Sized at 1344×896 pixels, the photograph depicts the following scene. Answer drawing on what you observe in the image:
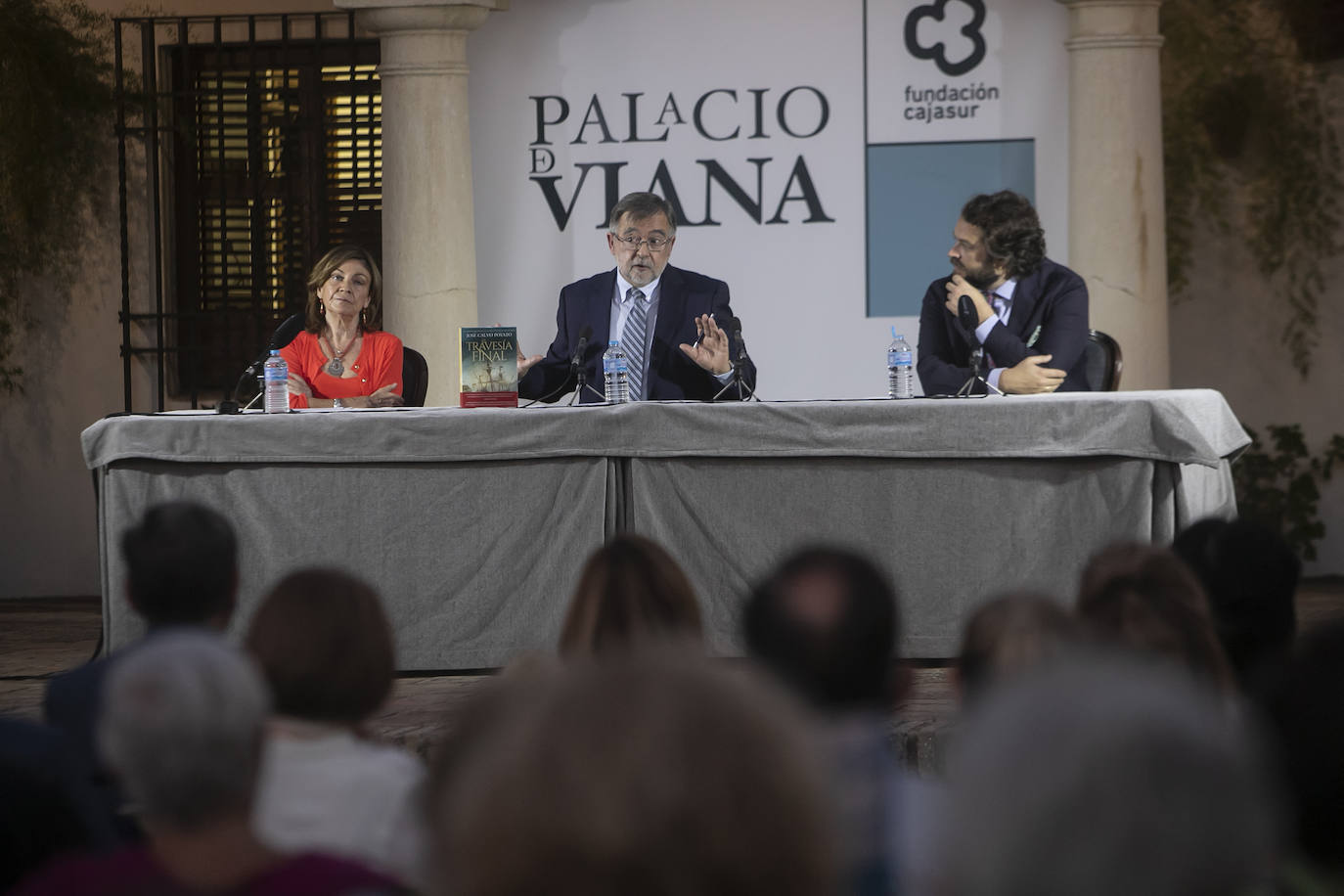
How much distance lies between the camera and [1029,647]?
1.63 m

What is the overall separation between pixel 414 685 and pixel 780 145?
2881 mm

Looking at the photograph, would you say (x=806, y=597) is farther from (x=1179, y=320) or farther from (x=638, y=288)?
(x=1179, y=320)

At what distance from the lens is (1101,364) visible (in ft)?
16.8

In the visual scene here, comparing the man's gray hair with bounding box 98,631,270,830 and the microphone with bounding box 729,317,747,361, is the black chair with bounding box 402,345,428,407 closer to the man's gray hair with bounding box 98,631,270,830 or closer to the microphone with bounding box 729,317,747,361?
the microphone with bounding box 729,317,747,361

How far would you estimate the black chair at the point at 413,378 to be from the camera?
16.9 feet

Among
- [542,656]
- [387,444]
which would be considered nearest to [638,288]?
[387,444]

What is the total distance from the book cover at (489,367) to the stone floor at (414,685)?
81cm

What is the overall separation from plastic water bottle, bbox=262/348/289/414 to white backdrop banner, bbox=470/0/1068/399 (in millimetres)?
2049

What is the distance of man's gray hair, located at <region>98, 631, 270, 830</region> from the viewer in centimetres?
126

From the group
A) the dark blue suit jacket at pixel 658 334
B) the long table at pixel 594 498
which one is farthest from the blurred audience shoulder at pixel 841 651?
the dark blue suit jacket at pixel 658 334

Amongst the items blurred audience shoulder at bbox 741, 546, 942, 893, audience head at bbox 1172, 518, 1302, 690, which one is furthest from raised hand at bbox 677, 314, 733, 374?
blurred audience shoulder at bbox 741, 546, 942, 893

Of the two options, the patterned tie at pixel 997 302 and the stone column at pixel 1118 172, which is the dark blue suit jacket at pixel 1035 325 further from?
the stone column at pixel 1118 172

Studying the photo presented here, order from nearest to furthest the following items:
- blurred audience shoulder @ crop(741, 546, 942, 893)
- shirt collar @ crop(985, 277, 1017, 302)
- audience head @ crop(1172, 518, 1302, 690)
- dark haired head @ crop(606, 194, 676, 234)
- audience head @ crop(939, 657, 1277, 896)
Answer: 1. audience head @ crop(939, 657, 1277, 896)
2. blurred audience shoulder @ crop(741, 546, 942, 893)
3. audience head @ crop(1172, 518, 1302, 690)
4. shirt collar @ crop(985, 277, 1017, 302)
5. dark haired head @ crop(606, 194, 676, 234)

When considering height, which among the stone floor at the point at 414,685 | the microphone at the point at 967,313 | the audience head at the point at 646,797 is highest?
the microphone at the point at 967,313
